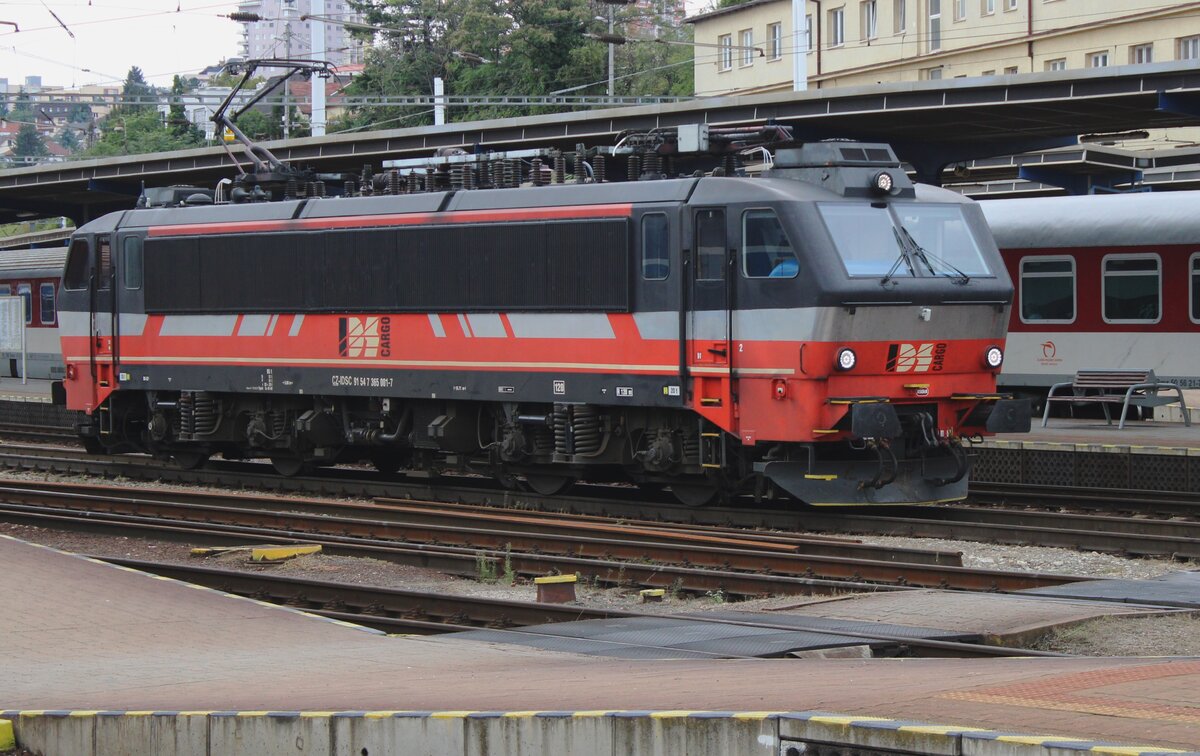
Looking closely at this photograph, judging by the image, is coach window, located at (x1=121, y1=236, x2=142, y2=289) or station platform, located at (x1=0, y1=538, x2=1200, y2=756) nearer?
station platform, located at (x1=0, y1=538, x2=1200, y2=756)

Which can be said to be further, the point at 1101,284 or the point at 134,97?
the point at 134,97

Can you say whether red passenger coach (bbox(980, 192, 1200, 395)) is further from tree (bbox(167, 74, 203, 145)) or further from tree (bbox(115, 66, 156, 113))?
tree (bbox(167, 74, 203, 145))

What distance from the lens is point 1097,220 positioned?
26.0m

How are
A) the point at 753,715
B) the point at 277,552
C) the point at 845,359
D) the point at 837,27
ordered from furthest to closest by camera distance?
the point at 837,27
the point at 845,359
the point at 277,552
the point at 753,715

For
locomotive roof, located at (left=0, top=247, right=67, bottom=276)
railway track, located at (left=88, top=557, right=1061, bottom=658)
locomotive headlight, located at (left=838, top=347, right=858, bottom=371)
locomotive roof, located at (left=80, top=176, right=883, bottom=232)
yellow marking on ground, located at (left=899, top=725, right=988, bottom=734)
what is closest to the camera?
yellow marking on ground, located at (left=899, top=725, right=988, bottom=734)

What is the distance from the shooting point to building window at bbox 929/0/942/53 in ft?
181

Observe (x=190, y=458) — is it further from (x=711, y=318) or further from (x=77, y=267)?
(x=711, y=318)

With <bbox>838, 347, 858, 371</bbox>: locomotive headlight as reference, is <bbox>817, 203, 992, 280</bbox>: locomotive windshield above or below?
above

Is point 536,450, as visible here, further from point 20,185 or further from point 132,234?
point 20,185

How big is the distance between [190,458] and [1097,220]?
15.0m

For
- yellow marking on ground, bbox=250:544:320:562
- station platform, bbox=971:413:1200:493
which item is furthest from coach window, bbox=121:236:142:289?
station platform, bbox=971:413:1200:493

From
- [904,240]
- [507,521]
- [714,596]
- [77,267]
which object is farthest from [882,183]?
[77,267]

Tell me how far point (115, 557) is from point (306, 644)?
5608 mm

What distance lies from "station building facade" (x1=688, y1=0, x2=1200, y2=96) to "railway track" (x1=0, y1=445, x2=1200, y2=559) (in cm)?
2140
